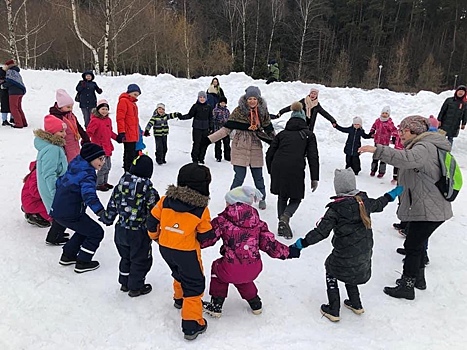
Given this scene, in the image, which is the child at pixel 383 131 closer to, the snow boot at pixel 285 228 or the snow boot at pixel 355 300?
the snow boot at pixel 285 228

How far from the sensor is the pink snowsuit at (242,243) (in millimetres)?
3348

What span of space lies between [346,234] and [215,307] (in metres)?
1.39

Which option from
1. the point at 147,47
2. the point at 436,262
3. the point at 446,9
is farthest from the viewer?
the point at 446,9

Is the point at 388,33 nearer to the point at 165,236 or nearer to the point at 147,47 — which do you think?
the point at 147,47

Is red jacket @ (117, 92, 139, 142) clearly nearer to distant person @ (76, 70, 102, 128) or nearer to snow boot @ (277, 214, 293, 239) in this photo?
snow boot @ (277, 214, 293, 239)

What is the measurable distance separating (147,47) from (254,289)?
27.9 m

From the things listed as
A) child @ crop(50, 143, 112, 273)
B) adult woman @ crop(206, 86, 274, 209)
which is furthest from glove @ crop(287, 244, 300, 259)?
adult woman @ crop(206, 86, 274, 209)

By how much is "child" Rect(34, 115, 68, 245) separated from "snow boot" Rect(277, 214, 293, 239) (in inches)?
112

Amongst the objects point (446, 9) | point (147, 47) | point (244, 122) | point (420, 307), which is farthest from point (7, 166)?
point (446, 9)

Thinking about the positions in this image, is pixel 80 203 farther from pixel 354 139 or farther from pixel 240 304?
pixel 354 139

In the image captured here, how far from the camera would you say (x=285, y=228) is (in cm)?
526

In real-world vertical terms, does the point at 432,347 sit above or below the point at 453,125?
below

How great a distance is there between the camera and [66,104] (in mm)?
5656

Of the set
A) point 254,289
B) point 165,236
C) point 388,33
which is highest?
point 388,33
